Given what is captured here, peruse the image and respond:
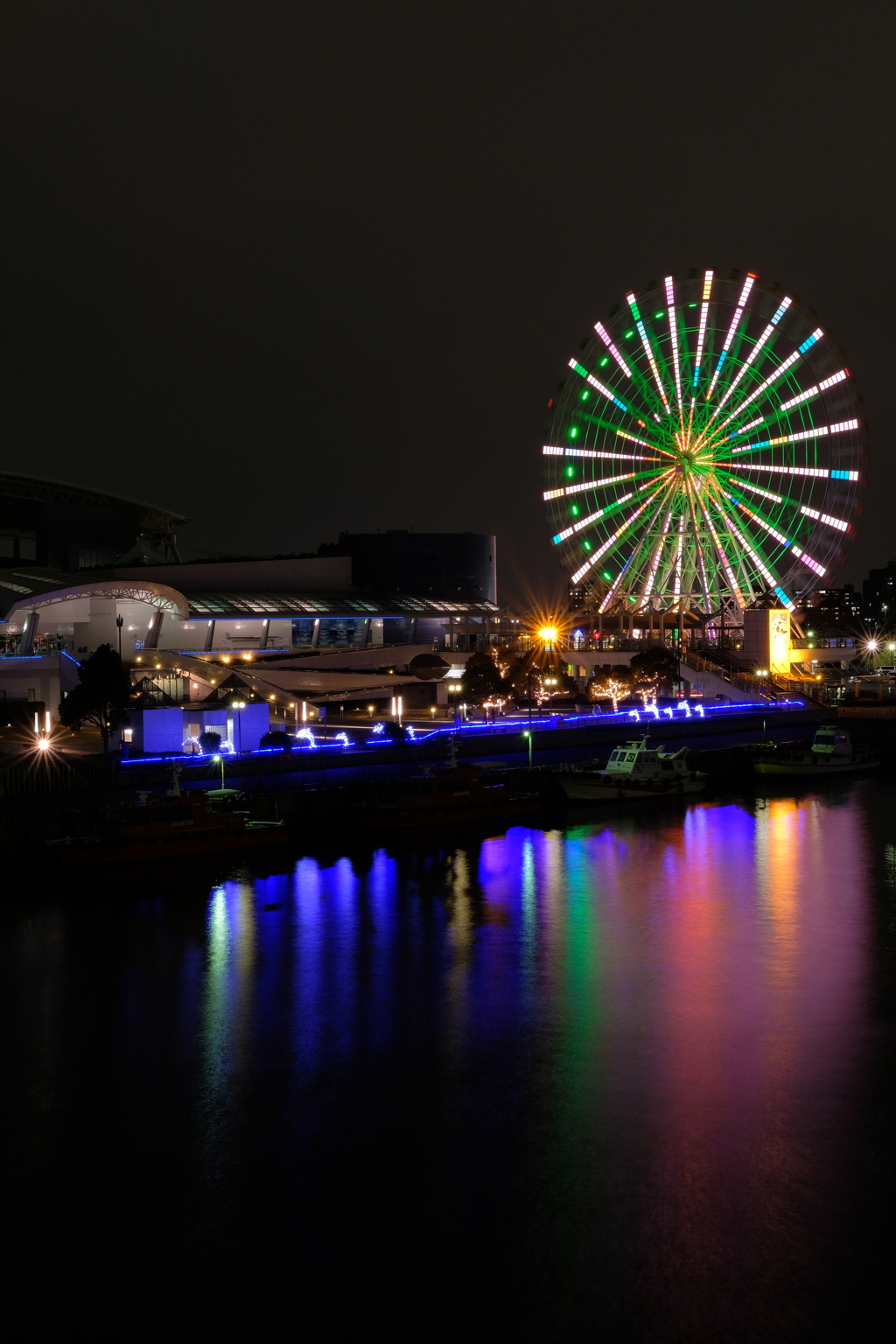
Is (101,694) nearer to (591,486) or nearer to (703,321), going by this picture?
(591,486)

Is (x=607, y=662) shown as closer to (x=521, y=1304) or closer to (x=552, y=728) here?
(x=552, y=728)

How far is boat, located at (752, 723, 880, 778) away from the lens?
59906mm

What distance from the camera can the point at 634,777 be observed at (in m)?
51.8

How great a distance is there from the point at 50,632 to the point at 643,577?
3837cm

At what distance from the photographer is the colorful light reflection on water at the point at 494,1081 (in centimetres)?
1557

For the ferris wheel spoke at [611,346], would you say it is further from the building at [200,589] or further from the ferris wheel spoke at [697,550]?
the building at [200,589]

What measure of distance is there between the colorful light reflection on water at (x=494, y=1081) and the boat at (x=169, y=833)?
8.15 ft

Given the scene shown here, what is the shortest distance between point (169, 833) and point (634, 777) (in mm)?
21544

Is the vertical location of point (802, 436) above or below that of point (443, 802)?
above

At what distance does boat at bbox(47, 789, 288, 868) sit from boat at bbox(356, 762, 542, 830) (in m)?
4.47

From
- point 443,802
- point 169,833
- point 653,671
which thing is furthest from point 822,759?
point 169,833

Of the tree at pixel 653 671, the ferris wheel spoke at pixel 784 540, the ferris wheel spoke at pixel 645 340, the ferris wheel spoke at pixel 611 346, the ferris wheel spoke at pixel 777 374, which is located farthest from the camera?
the tree at pixel 653 671

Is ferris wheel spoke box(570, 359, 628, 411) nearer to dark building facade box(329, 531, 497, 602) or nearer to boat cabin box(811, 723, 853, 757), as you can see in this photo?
boat cabin box(811, 723, 853, 757)

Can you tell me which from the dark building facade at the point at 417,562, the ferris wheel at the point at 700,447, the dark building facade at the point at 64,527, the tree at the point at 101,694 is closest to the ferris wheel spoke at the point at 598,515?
the ferris wheel at the point at 700,447
